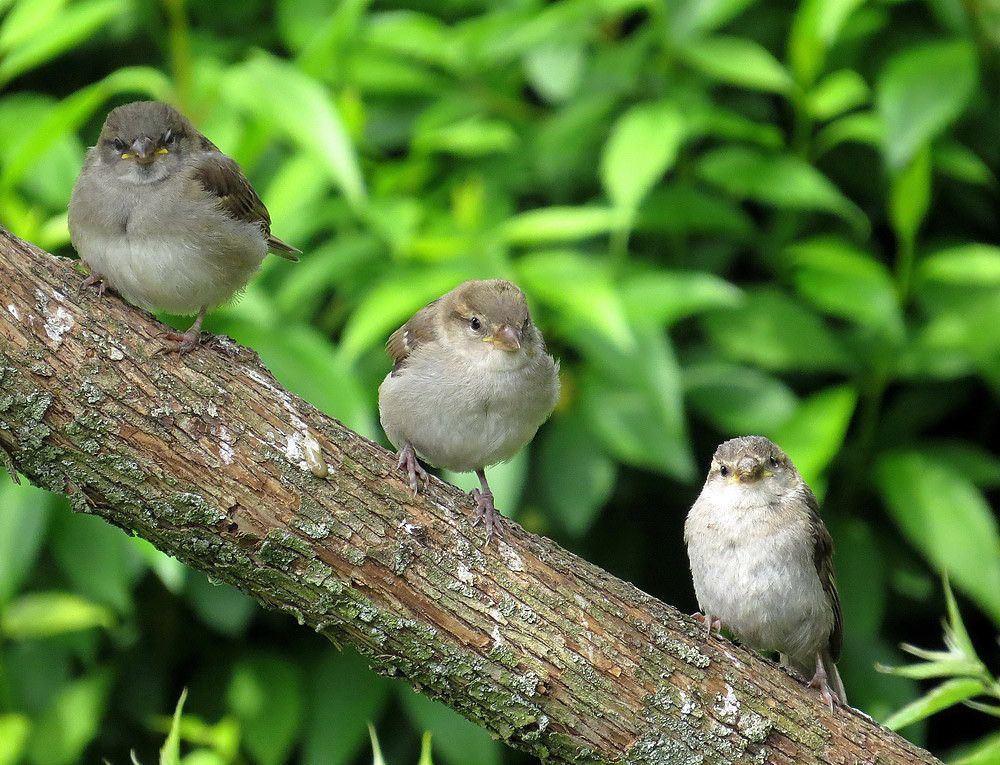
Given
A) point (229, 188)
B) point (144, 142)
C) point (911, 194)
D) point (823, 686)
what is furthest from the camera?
point (911, 194)

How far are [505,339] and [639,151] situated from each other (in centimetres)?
129

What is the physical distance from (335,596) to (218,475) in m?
0.39

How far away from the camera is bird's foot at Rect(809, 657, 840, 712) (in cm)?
303

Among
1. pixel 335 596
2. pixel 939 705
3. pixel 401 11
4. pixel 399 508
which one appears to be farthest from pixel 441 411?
pixel 401 11

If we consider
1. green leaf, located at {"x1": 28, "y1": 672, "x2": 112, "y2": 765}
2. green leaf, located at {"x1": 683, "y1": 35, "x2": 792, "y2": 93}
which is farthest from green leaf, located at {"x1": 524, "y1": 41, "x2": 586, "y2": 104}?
green leaf, located at {"x1": 28, "y1": 672, "x2": 112, "y2": 765}

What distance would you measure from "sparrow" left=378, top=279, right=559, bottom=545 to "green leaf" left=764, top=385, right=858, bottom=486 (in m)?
1.25

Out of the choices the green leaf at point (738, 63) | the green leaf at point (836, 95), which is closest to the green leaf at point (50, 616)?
the green leaf at point (738, 63)

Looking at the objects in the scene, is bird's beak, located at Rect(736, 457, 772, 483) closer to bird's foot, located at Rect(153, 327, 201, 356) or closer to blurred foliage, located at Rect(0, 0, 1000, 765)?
blurred foliage, located at Rect(0, 0, 1000, 765)

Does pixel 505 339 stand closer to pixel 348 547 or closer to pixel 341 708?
pixel 348 547

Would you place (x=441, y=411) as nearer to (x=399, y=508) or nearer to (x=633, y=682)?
(x=399, y=508)

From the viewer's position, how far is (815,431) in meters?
4.48

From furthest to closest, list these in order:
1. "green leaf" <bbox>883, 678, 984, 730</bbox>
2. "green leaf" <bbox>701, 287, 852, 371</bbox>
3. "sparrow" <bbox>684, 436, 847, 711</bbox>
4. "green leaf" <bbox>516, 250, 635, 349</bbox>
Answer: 1. "green leaf" <bbox>701, 287, 852, 371</bbox>
2. "green leaf" <bbox>516, 250, 635, 349</bbox>
3. "sparrow" <bbox>684, 436, 847, 711</bbox>
4. "green leaf" <bbox>883, 678, 984, 730</bbox>

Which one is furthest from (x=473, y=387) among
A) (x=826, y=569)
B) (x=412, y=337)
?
(x=826, y=569)

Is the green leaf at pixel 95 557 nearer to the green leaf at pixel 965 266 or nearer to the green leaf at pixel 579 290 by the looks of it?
the green leaf at pixel 579 290
